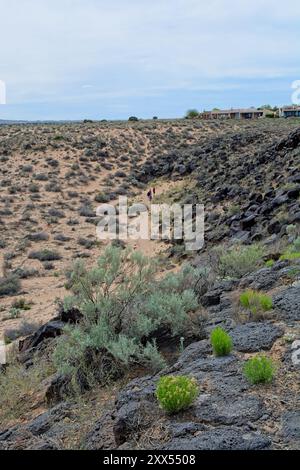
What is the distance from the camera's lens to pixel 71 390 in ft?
18.5

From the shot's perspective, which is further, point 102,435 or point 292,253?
point 292,253

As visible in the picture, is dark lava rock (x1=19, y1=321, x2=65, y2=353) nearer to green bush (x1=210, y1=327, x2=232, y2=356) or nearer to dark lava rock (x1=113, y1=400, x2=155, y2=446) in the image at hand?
green bush (x1=210, y1=327, x2=232, y2=356)

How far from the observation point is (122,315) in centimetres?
654

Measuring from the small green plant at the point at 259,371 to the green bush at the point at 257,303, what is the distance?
5.17 feet

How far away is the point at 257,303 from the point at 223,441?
2853 millimetres

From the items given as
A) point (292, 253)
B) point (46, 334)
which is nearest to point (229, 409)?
point (46, 334)

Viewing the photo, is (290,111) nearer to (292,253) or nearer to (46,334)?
(292,253)

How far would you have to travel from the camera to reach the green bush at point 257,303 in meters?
6.24

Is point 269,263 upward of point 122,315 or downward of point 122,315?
upward

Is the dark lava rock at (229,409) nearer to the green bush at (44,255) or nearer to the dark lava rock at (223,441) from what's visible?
the dark lava rock at (223,441)

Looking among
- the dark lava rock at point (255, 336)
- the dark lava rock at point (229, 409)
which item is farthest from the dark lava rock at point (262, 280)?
the dark lava rock at point (229, 409)

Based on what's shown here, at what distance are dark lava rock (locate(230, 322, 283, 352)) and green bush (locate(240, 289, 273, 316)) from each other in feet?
1.04

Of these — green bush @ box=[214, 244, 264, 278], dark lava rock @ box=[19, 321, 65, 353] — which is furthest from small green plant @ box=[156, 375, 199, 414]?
green bush @ box=[214, 244, 264, 278]

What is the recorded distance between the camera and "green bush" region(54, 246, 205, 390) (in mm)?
5805
